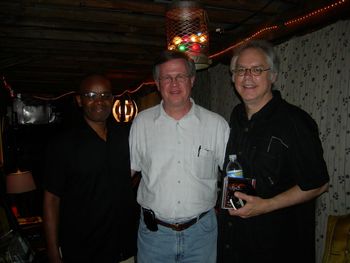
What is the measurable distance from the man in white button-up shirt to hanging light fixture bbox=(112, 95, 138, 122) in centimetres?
457

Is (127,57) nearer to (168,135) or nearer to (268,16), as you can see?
(268,16)

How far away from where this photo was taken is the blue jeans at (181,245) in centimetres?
251

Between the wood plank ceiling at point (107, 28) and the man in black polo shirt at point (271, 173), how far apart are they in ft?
4.48

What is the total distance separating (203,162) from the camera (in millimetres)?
2621

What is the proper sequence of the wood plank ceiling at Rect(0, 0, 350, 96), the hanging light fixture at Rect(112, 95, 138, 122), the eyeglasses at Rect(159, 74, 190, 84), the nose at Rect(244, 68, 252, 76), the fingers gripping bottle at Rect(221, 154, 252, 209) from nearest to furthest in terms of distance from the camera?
the fingers gripping bottle at Rect(221, 154, 252, 209)
the nose at Rect(244, 68, 252, 76)
the eyeglasses at Rect(159, 74, 190, 84)
the wood plank ceiling at Rect(0, 0, 350, 96)
the hanging light fixture at Rect(112, 95, 138, 122)

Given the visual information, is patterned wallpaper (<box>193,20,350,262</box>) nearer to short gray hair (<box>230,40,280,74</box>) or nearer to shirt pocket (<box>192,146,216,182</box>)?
short gray hair (<box>230,40,280,74</box>)

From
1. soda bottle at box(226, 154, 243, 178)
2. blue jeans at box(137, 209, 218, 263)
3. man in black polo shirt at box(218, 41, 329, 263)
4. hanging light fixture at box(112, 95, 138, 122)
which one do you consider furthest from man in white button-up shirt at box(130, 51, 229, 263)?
hanging light fixture at box(112, 95, 138, 122)

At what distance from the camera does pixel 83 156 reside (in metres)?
2.44

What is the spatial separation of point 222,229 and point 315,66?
7.20 ft

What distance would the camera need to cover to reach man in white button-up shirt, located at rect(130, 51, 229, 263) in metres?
2.52

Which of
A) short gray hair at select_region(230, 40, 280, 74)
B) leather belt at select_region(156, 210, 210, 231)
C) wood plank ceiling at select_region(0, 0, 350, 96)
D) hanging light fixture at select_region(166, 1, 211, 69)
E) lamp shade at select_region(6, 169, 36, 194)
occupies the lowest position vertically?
lamp shade at select_region(6, 169, 36, 194)

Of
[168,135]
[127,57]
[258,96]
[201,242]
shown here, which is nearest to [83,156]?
[168,135]

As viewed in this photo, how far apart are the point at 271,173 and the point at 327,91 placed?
162cm

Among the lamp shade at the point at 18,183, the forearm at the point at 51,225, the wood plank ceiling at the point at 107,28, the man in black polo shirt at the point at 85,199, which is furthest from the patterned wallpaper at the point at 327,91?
the lamp shade at the point at 18,183
